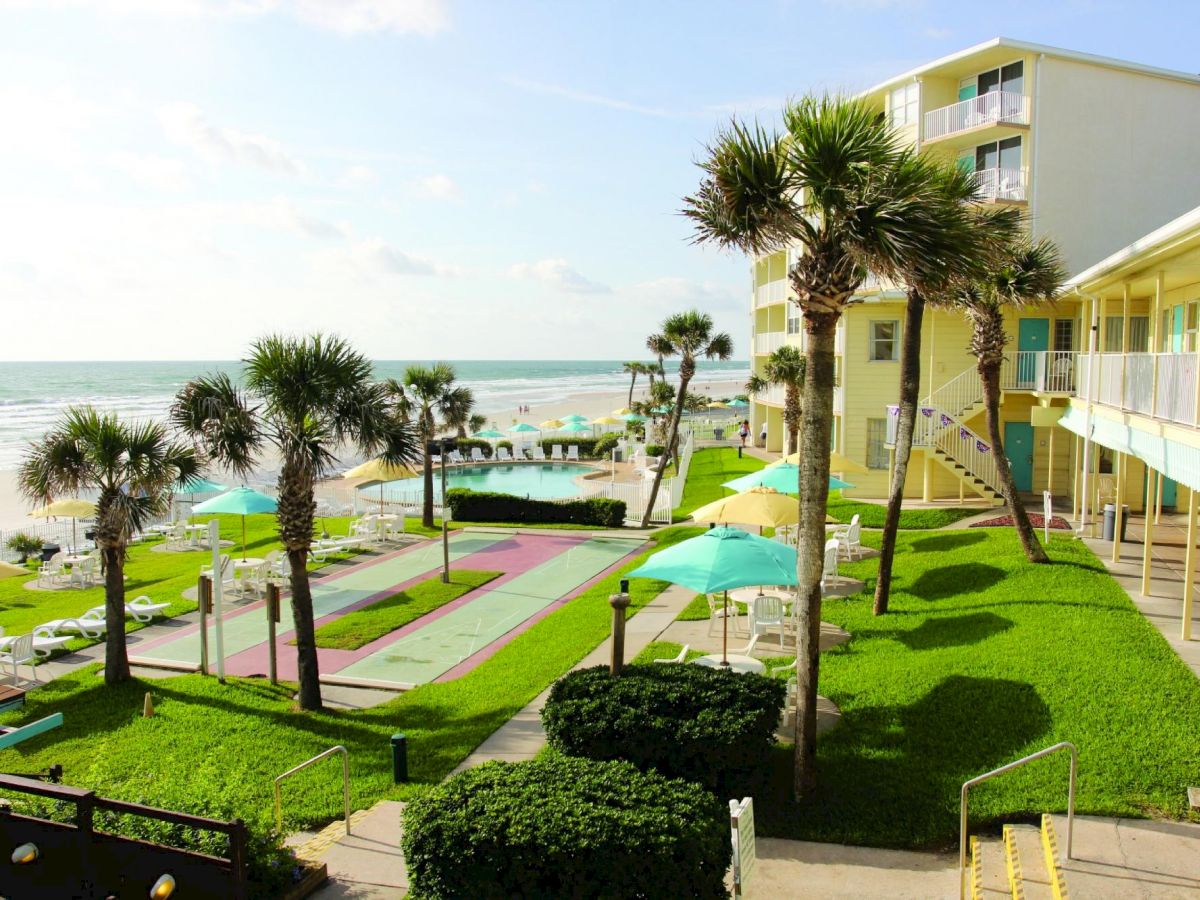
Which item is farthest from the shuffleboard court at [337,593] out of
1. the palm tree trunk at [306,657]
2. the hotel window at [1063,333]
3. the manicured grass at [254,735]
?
the hotel window at [1063,333]

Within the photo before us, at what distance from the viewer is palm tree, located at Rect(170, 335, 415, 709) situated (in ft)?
42.7

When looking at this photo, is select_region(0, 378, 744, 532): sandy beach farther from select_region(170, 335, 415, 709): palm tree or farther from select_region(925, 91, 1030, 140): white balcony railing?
select_region(925, 91, 1030, 140): white balcony railing

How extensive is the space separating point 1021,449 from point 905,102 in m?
12.2

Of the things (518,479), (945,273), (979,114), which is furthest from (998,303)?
(518,479)

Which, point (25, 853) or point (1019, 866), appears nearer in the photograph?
point (25, 853)

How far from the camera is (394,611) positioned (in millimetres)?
19297

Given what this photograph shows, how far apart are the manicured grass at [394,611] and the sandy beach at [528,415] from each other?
9.69 metres

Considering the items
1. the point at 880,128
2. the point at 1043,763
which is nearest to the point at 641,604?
the point at 1043,763

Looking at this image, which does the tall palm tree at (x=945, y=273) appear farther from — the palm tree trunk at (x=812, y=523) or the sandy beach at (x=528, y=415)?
the sandy beach at (x=528, y=415)

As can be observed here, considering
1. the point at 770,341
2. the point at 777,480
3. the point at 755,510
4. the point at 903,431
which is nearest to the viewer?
the point at 903,431

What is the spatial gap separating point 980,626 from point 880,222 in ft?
24.5

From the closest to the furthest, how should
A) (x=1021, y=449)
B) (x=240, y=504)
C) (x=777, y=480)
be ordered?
(x=777, y=480), (x=240, y=504), (x=1021, y=449)

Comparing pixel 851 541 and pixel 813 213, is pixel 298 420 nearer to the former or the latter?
pixel 813 213

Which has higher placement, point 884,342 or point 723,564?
point 884,342
